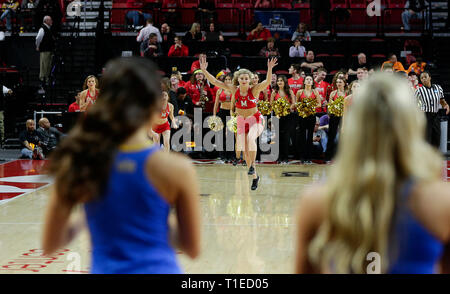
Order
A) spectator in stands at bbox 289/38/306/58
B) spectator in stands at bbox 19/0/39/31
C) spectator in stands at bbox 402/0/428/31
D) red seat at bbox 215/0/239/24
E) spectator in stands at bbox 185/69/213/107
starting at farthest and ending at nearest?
red seat at bbox 215/0/239/24, spectator in stands at bbox 19/0/39/31, spectator in stands at bbox 402/0/428/31, spectator in stands at bbox 289/38/306/58, spectator in stands at bbox 185/69/213/107

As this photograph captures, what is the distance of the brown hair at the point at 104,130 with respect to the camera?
7.55 ft

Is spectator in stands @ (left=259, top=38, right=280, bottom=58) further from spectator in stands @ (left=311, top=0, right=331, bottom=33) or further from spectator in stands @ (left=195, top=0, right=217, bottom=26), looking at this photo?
spectator in stands @ (left=311, top=0, right=331, bottom=33)

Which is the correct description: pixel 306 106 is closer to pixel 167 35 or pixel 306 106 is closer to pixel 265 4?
pixel 167 35

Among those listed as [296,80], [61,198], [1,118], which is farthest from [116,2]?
[61,198]

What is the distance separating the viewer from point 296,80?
15.6m

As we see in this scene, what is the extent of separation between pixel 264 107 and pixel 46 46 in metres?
6.86

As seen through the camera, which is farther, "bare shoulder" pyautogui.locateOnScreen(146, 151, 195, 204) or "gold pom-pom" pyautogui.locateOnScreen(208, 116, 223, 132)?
"gold pom-pom" pyautogui.locateOnScreen(208, 116, 223, 132)

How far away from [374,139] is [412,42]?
17818mm

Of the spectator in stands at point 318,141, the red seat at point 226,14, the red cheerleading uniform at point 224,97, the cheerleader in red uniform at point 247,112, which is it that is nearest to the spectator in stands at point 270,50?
the spectator in stands at point 318,141

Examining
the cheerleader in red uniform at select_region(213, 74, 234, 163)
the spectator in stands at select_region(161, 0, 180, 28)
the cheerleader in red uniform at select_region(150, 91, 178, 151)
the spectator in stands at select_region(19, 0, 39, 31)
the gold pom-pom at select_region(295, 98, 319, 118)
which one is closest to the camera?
the cheerleader in red uniform at select_region(150, 91, 178, 151)

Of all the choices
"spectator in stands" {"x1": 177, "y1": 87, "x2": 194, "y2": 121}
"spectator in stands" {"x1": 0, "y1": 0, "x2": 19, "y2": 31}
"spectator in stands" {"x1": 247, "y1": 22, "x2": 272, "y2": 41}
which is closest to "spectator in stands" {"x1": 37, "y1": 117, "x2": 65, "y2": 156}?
"spectator in stands" {"x1": 177, "y1": 87, "x2": 194, "y2": 121}

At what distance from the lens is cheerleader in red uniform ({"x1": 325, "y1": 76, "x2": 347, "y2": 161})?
14388 millimetres

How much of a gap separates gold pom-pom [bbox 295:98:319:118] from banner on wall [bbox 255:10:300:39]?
5.75 meters

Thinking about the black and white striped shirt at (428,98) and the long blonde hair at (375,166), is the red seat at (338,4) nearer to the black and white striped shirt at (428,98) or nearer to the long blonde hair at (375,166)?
the black and white striped shirt at (428,98)
